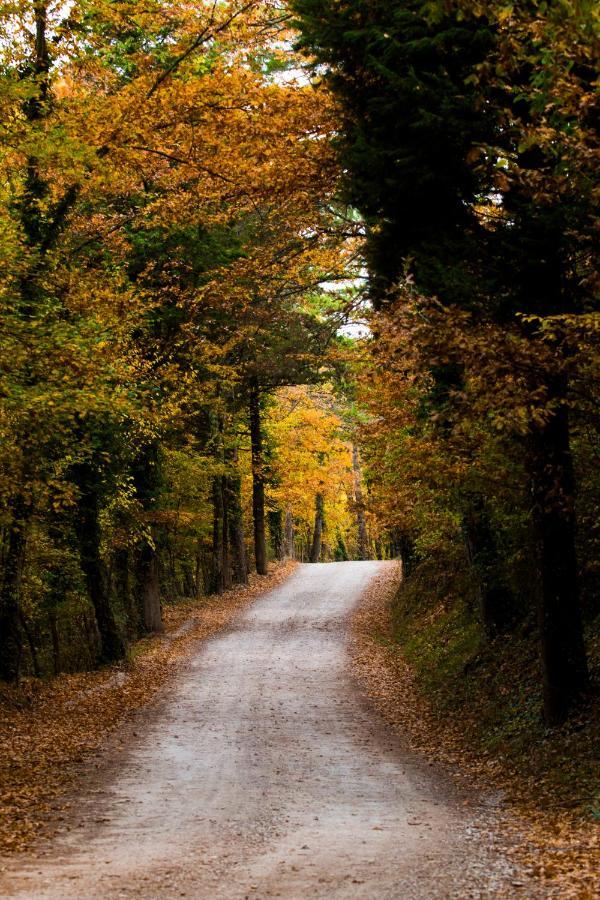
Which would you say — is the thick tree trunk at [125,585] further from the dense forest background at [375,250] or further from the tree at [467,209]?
the tree at [467,209]

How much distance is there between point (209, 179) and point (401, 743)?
929 cm

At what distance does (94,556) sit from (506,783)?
1091 cm

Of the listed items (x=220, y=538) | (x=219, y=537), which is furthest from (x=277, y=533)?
(x=219, y=537)

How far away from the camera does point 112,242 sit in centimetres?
1834

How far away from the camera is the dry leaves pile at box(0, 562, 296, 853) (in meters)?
8.77

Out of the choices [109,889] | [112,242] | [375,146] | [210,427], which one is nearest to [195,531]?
[210,427]

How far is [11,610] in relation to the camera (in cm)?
1508

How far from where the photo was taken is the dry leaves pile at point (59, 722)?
8.77m

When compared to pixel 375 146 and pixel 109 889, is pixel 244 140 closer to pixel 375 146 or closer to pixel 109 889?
pixel 375 146

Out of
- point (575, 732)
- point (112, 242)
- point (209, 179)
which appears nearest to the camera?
point (575, 732)

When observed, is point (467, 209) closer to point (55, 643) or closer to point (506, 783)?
point (506, 783)

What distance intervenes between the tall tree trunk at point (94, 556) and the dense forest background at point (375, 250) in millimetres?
61

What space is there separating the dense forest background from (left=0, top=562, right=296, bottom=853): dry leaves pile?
112 cm

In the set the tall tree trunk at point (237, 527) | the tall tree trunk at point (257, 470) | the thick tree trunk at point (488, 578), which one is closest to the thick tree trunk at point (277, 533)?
the tall tree trunk at point (257, 470)
